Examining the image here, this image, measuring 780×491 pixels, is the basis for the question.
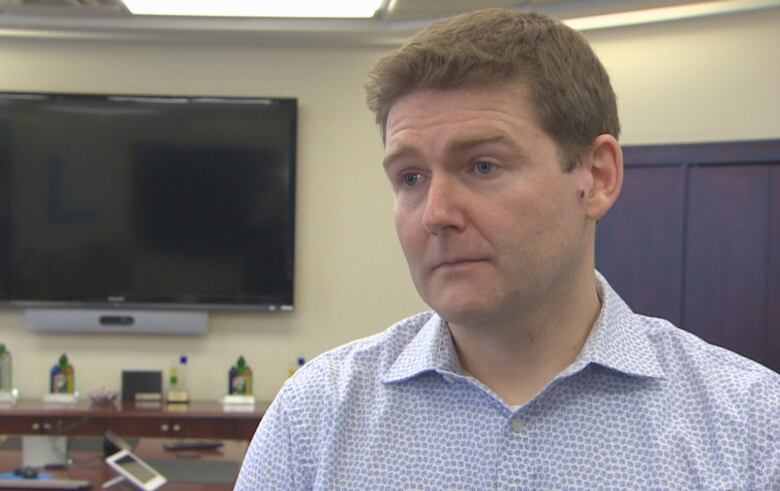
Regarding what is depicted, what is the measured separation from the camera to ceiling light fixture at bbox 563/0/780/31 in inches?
145

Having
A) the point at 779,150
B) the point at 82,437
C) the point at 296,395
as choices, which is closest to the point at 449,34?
the point at 296,395

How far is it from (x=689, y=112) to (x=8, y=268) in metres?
3.44

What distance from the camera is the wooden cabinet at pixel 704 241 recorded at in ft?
12.2

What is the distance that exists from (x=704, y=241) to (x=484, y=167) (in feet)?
10.1

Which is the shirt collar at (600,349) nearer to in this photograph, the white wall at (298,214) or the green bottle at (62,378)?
the white wall at (298,214)

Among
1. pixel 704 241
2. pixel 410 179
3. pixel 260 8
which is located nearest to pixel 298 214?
pixel 260 8

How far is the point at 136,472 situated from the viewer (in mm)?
2670

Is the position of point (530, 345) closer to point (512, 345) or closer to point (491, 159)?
point (512, 345)

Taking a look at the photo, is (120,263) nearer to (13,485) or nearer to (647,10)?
(13,485)

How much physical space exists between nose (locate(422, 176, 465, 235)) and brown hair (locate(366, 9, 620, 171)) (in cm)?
13

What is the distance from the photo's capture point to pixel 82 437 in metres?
4.30

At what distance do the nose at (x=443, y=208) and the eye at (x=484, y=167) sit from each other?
0.12 feet

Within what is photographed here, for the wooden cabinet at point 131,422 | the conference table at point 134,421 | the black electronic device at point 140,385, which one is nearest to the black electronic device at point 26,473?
the conference table at point 134,421

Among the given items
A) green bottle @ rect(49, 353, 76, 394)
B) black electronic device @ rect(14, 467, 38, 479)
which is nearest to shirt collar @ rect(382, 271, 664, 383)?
black electronic device @ rect(14, 467, 38, 479)
